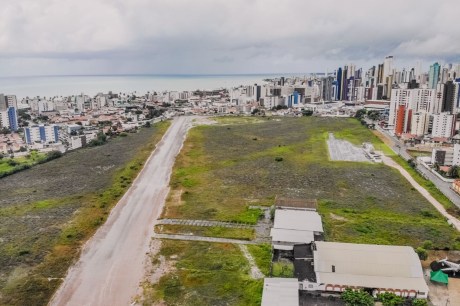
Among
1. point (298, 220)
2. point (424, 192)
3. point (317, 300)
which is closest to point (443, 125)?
point (424, 192)

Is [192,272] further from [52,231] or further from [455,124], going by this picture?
[455,124]

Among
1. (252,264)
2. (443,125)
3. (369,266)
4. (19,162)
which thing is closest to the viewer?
(369,266)

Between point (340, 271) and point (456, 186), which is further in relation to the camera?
point (456, 186)

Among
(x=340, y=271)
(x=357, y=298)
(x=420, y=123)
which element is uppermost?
(x=420, y=123)

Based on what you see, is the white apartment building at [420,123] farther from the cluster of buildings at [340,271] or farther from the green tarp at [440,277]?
the green tarp at [440,277]

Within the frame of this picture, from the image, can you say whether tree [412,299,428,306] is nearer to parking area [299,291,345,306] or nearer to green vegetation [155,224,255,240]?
parking area [299,291,345,306]

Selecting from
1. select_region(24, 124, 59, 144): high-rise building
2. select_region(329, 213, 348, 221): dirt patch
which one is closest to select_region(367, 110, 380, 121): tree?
select_region(329, 213, 348, 221): dirt patch

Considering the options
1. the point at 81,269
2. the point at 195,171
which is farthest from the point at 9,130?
the point at 81,269

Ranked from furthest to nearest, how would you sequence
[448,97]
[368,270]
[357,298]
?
[448,97]
[368,270]
[357,298]

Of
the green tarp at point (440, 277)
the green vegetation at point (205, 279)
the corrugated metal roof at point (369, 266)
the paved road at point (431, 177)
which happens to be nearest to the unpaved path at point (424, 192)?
the paved road at point (431, 177)

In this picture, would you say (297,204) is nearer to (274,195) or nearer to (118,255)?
(274,195)
